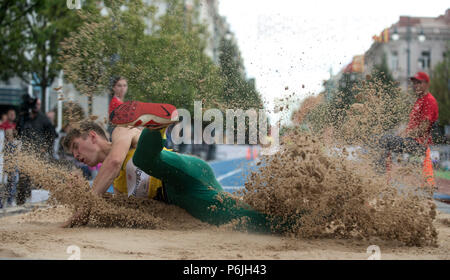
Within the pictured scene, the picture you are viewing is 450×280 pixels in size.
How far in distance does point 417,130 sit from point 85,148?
3752 millimetres

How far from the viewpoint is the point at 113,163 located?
4016mm

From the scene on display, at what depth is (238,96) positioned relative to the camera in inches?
172

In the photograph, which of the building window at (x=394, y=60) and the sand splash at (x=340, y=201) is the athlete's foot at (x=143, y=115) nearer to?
the sand splash at (x=340, y=201)

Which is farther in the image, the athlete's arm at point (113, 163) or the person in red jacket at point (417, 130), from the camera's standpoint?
the person in red jacket at point (417, 130)

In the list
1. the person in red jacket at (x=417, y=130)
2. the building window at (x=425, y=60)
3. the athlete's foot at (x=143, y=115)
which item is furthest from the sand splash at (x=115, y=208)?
the building window at (x=425, y=60)

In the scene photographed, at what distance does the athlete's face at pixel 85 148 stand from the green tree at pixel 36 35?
443 inches

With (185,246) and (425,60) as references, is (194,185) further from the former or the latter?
(425,60)

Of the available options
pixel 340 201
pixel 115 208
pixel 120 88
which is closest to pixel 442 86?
pixel 120 88

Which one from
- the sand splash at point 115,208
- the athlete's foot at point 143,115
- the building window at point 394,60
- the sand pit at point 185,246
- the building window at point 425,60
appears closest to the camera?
the sand pit at point 185,246

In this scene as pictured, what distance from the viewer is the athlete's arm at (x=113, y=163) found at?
4.03 metres

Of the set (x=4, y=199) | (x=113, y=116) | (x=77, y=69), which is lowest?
(x=4, y=199)

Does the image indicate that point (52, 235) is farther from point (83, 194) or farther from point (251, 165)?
point (251, 165)

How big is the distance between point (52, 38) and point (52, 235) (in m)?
13.5
